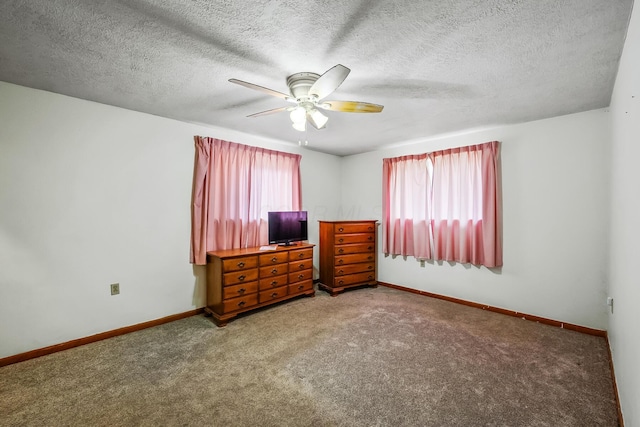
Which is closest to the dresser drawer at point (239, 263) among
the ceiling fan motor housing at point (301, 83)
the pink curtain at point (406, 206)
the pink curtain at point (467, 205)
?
the ceiling fan motor housing at point (301, 83)

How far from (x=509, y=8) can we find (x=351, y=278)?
3.59 meters

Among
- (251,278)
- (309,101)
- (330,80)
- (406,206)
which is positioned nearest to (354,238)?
(406,206)

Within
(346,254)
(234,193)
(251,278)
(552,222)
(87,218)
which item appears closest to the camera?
(87,218)

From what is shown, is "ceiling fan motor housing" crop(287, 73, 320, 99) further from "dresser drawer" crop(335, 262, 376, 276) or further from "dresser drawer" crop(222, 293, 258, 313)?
"dresser drawer" crop(335, 262, 376, 276)

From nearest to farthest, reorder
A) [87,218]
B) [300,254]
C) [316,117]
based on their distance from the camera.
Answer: [316,117]
[87,218]
[300,254]

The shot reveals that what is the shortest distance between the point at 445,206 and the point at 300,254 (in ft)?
7.26

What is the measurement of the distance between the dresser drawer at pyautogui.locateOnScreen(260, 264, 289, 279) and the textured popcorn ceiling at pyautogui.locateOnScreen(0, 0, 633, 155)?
1926mm

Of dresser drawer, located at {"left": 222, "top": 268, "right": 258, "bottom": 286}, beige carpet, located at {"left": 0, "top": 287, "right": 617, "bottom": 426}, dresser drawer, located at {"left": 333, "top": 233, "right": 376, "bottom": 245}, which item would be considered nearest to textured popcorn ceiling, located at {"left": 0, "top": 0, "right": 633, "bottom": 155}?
dresser drawer, located at {"left": 222, "top": 268, "right": 258, "bottom": 286}

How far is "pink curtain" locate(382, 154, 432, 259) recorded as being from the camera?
4.02 meters

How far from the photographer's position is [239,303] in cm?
311

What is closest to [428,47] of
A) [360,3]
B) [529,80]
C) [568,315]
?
[360,3]

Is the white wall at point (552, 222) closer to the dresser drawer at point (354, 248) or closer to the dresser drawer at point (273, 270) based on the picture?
the dresser drawer at point (354, 248)

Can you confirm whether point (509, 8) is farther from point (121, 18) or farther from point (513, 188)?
point (513, 188)

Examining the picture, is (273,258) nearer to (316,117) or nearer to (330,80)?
(316,117)
